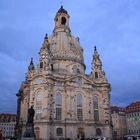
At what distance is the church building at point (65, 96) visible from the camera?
2165 inches

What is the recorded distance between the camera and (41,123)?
53031 mm

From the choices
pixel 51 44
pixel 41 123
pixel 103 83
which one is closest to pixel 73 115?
pixel 41 123

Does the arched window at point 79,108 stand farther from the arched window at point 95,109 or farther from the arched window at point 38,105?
the arched window at point 38,105

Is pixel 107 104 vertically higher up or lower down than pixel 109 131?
higher up

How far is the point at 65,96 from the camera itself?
58.8 meters

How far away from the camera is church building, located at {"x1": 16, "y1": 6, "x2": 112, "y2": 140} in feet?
180

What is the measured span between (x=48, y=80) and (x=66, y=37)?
1912 centimetres

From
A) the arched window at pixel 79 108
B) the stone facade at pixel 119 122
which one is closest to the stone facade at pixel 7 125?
the stone facade at pixel 119 122

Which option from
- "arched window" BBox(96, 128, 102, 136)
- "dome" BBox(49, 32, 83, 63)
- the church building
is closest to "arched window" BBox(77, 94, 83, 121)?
the church building

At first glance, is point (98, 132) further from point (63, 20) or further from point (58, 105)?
point (63, 20)

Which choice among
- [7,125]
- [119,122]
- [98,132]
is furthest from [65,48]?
[7,125]

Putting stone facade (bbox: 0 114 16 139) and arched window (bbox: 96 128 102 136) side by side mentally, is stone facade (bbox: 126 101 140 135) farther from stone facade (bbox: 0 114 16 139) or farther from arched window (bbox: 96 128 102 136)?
stone facade (bbox: 0 114 16 139)

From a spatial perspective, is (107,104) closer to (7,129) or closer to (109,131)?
(109,131)

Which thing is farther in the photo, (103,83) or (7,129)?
(7,129)
